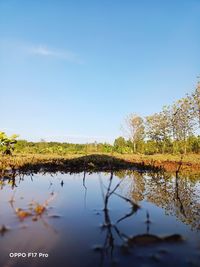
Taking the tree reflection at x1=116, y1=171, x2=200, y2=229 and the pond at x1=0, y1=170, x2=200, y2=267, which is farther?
the tree reflection at x1=116, y1=171, x2=200, y2=229

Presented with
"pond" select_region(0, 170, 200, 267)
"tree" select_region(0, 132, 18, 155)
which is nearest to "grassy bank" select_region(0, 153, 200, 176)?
"tree" select_region(0, 132, 18, 155)

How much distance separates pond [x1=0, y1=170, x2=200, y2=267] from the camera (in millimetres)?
2709

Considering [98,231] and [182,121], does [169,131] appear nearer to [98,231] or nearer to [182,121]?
[182,121]

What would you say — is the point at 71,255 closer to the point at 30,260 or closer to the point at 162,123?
the point at 30,260

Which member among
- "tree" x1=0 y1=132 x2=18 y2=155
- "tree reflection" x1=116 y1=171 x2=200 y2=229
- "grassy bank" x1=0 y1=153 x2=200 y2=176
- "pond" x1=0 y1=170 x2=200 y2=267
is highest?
"tree" x1=0 y1=132 x2=18 y2=155

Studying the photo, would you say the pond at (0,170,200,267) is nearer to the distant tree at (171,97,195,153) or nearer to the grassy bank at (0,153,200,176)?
the grassy bank at (0,153,200,176)

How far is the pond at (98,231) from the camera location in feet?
8.89

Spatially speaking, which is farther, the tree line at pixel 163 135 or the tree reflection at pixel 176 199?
the tree line at pixel 163 135

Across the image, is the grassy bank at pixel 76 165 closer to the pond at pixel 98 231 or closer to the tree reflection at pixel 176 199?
the tree reflection at pixel 176 199

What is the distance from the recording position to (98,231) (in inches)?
141

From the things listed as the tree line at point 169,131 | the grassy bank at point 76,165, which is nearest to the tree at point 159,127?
the tree line at point 169,131

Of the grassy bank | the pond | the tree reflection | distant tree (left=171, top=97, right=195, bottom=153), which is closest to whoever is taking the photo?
the pond

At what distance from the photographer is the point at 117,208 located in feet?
16.1

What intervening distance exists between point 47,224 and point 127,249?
149cm
